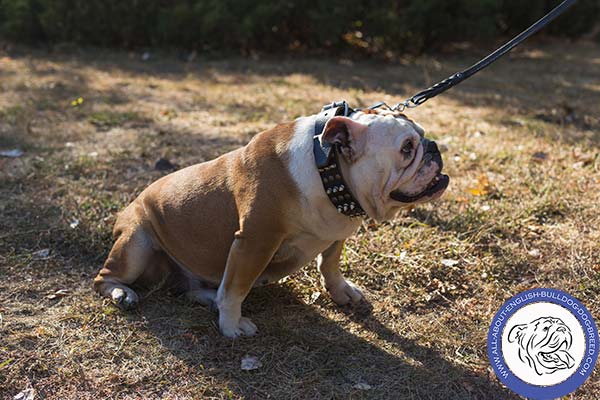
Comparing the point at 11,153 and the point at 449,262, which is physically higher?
the point at 449,262

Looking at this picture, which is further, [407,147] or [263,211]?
[263,211]

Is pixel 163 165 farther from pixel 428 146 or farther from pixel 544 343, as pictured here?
pixel 544 343

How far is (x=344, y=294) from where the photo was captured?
3.95 meters

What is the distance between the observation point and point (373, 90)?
877cm

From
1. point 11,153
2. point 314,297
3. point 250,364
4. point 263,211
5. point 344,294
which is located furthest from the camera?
point 11,153

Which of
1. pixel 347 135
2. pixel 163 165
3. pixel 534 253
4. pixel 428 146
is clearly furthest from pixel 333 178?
pixel 163 165

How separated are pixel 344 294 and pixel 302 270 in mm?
492

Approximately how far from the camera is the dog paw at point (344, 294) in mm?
3945

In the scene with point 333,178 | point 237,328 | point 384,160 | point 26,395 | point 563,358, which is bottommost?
point 26,395

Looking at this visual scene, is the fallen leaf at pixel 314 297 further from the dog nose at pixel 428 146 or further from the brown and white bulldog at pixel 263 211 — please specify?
the dog nose at pixel 428 146

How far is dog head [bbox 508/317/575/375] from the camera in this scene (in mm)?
2758

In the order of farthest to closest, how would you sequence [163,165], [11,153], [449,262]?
[11,153]
[163,165]
[449,262]

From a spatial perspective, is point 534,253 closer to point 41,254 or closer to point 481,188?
point 481,188

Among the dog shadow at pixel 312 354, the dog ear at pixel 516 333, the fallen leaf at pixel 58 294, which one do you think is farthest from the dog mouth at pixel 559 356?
the fallen leaf at pixel 58 294
